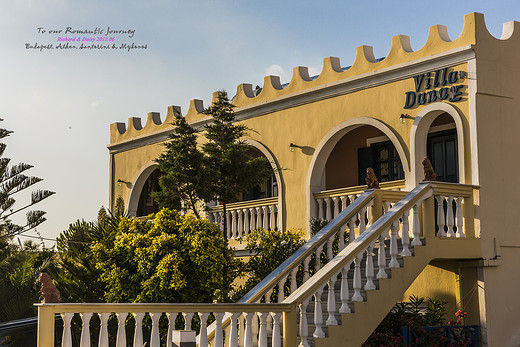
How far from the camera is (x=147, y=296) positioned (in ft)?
43.3

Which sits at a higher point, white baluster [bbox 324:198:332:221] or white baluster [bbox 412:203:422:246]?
white baluster [bbox 324:198:332:221]

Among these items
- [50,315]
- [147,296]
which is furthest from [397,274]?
[50,315]

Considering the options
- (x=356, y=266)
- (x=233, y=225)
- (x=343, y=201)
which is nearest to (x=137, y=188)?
(x=233, y=225)

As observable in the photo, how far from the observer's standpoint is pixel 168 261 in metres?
13.0

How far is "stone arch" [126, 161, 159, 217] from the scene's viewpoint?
2195 cm

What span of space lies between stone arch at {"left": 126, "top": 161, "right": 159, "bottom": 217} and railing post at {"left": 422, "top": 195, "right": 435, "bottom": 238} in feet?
33.3

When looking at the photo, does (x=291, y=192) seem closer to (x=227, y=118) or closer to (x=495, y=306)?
(x=227, y=118)

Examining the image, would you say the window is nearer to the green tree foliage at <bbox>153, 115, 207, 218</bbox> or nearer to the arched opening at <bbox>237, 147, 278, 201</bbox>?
the arched opening at <bbox>237, 147, 278, 201</bbox>

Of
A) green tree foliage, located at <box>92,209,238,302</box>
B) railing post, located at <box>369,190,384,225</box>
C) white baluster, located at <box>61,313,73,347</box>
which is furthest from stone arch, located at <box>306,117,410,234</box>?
white baluster, located at <box>61,313,73,347</box>

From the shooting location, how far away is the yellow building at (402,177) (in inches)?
463

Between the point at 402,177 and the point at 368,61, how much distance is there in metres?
2.67

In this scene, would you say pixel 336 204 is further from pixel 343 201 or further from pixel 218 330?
pixel 218 330

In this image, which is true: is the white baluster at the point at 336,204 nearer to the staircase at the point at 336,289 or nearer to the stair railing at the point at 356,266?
the staircase at the point at 336,289

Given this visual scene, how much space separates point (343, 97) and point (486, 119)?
3.28m
